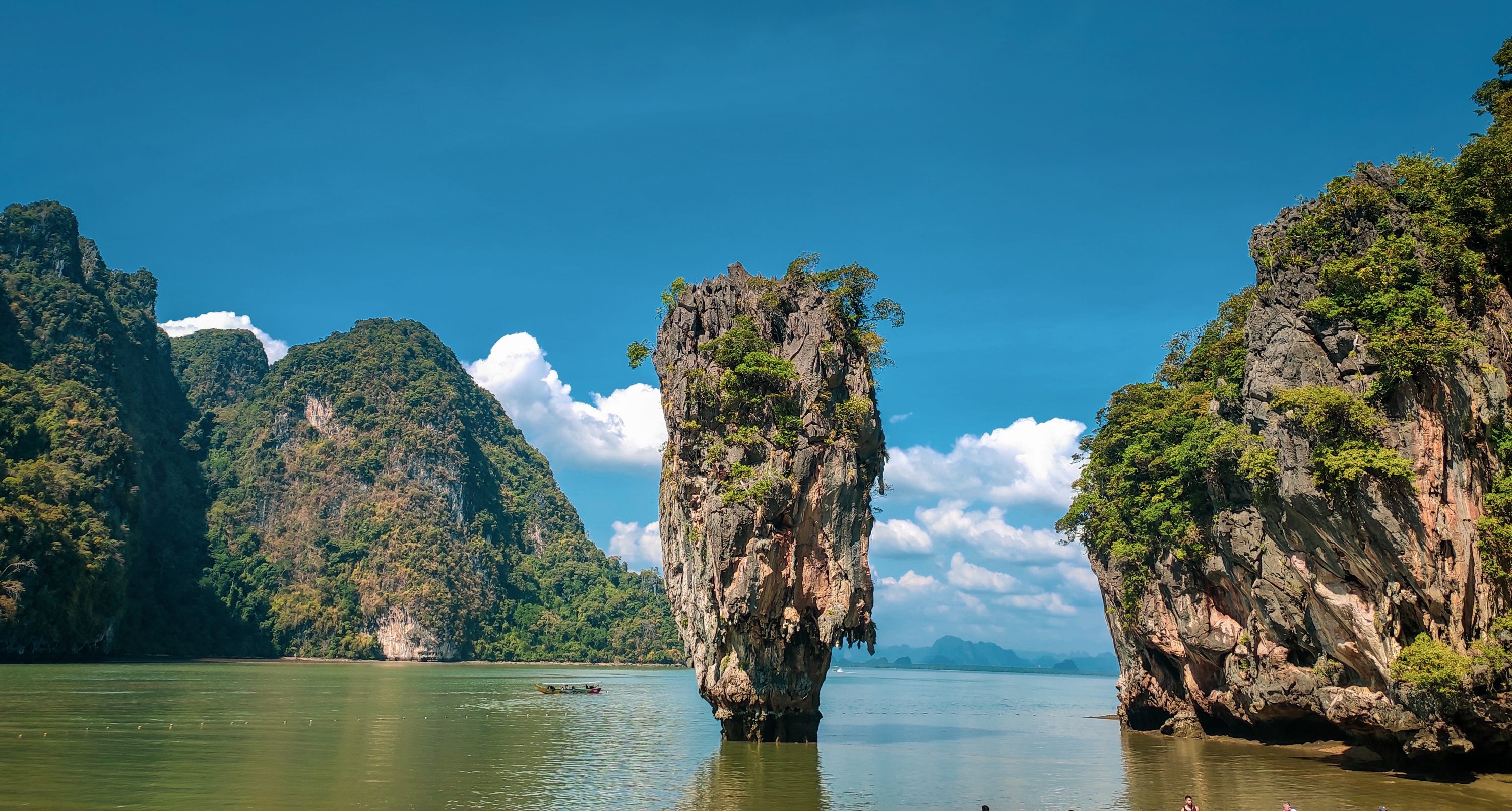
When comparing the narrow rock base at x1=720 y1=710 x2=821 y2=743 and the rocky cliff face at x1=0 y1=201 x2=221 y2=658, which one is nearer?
the narrow rock base at x1=720 y1=710 x2=821 y2=743

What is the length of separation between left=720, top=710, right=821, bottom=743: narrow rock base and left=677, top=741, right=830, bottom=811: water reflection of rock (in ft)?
1.74

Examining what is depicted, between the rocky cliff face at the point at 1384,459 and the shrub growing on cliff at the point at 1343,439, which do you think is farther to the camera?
the shrub growing on cliff at the point at 1343,439

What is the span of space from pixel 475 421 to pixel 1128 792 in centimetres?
17142

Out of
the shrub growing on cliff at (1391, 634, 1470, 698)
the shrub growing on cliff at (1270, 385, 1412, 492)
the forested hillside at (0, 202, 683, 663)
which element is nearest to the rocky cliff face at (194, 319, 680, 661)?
the forested hillside at (0, 202, 683, 663)

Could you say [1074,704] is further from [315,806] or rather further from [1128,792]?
[315,806]

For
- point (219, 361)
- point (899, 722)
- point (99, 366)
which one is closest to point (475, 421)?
point (219, 361)

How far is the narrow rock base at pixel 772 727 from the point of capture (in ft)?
115

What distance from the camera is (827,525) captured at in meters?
33.6

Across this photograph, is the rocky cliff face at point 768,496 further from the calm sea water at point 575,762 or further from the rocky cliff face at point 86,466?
the rocky cliff face at point 86,466

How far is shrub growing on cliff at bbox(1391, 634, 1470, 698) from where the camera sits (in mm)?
21516

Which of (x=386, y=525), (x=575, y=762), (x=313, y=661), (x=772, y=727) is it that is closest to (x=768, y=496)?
(x=772, y=727)

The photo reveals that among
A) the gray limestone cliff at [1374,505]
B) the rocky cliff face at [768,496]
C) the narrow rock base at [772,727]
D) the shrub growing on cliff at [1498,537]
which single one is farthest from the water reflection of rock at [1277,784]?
the narrow rock base at [772,727]

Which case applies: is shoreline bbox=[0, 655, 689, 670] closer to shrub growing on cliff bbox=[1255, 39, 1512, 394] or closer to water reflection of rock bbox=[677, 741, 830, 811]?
water reflection of rock bbox=[677, 741, 830, 811]

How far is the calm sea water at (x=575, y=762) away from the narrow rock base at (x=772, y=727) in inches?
22.3
